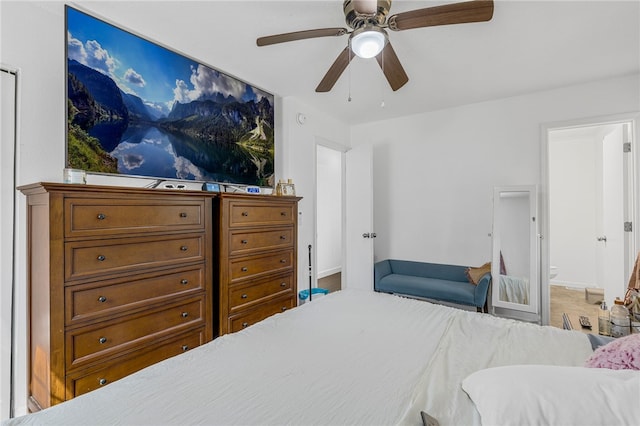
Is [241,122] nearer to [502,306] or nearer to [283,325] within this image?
[283,325]

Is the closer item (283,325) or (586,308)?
(283,325)

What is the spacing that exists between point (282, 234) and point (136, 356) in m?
1.43

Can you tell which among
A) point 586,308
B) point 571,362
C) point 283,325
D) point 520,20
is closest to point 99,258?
point 283,325

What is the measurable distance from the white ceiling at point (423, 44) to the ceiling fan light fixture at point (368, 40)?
0.40m

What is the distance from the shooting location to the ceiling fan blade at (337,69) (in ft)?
6.46

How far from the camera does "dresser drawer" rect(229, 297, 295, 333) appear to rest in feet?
7.73

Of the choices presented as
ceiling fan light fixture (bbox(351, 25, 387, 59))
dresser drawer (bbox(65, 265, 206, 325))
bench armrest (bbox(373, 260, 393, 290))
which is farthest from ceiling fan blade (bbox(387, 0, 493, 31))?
bench armrest (bbox(373, 260, 393, 290))

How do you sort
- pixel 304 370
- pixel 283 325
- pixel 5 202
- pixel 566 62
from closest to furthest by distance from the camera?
1. pixel 304 370
2. pixel 283 325
3. pixel 5 202
4. pixel 566 62

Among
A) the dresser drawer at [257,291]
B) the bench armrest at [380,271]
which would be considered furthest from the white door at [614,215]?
the dresser drawer at [257,291]

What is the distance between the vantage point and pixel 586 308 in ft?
12.6

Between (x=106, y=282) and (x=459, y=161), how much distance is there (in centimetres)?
385

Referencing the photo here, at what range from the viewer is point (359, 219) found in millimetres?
4188

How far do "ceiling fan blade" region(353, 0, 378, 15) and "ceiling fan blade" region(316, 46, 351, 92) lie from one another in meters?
0.34

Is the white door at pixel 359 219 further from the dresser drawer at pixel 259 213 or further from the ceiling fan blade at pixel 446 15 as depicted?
the ceiling fan blade at pixel 446 15
